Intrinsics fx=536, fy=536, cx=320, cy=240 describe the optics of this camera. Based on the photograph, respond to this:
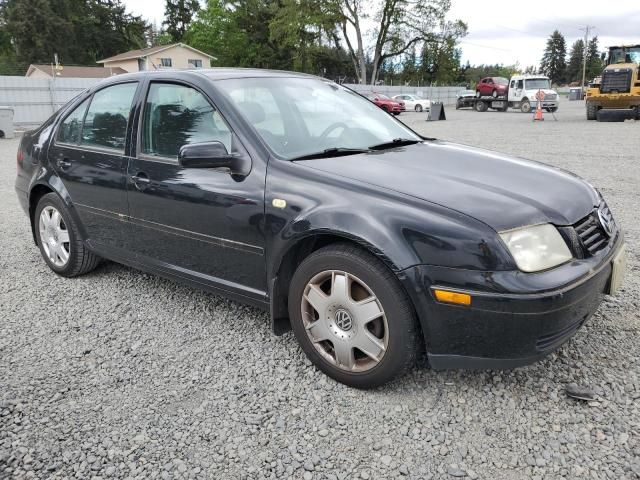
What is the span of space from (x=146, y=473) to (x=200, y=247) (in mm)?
1367

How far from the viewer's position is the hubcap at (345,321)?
2.55 metres

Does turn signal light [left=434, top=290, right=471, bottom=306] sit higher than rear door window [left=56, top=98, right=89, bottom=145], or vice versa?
rear door window [left=56, top=98, right=89, bottom=145]

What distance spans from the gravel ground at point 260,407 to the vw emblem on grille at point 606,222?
27.0 inches

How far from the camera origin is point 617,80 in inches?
776

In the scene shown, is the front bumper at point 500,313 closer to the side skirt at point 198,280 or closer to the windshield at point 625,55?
the side skirt at point 198,280

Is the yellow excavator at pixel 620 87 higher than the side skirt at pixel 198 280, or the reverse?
the yellow excavator at pixel 620 87

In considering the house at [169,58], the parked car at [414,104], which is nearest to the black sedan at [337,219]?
the parked car at [414,104]

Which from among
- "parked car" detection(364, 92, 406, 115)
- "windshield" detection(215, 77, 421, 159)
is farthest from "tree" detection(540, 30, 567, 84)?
"windshield" detection(215, 77, 421, 159)

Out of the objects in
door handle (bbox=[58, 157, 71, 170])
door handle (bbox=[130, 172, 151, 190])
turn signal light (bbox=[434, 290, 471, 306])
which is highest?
door handle (bbox=[58, 157, 71, 170])

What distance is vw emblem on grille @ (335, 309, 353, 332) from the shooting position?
2634 mm

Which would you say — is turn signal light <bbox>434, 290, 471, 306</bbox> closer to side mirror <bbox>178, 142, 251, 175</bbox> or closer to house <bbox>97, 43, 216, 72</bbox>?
side mirror <bbox>178, 142, 251, 175</bbox>

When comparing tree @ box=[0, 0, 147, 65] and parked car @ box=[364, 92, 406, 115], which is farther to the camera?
tree @ box=[0, 0, 147, 65]

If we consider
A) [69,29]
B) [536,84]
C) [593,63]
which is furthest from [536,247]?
[593,63]

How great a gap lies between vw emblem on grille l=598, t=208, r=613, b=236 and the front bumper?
1.20 feet
